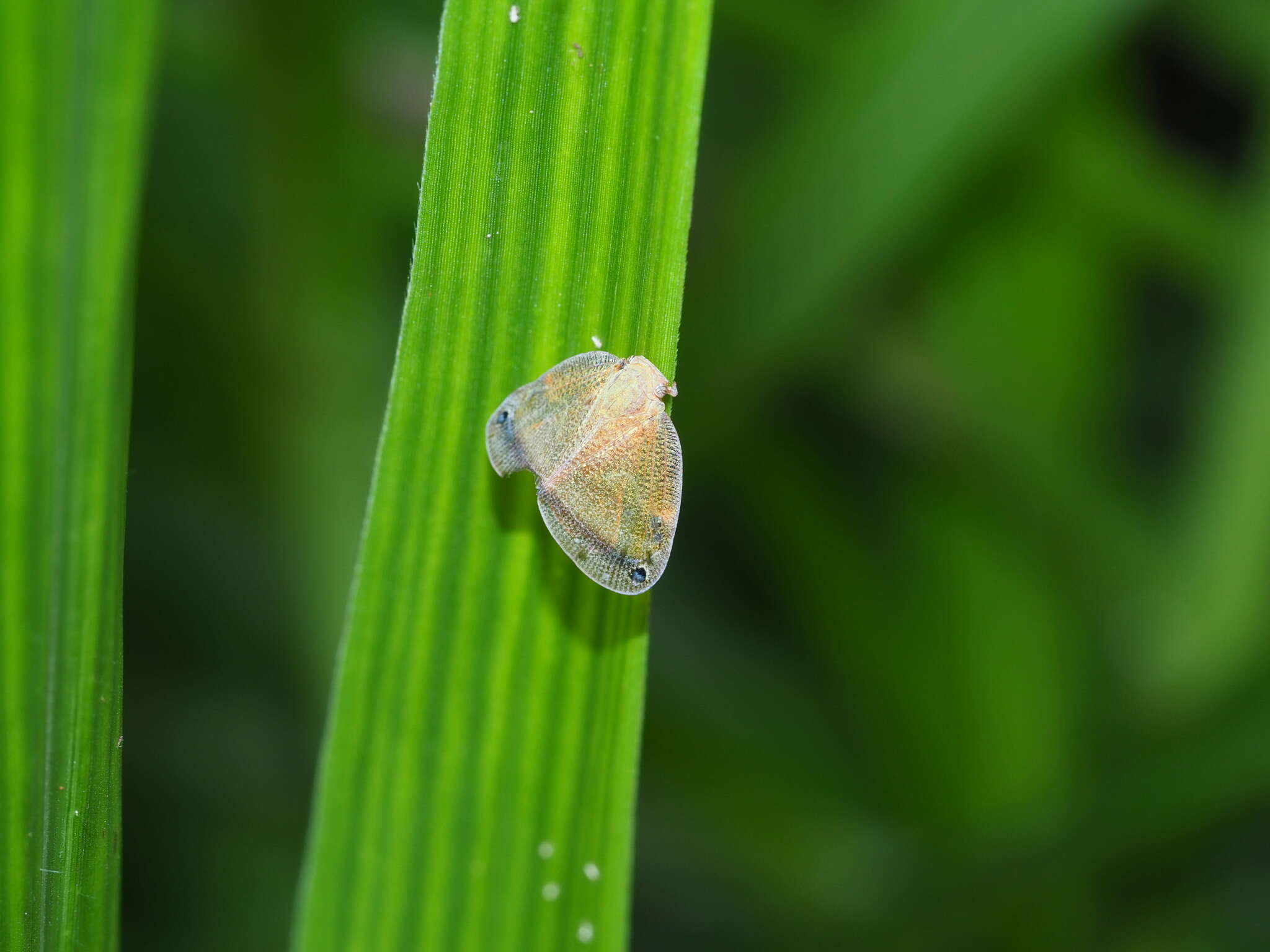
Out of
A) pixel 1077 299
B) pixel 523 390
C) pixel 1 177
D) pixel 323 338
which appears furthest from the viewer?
pixel 1077 299

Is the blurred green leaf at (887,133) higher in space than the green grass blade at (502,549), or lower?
higher

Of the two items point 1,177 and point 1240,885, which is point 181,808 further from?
point 1240,885

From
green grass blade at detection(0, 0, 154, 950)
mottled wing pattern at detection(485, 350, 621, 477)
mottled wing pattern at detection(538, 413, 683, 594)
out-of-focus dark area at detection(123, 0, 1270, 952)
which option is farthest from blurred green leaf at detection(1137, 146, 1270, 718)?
green grass blade at detection(0, 0, 154, 950)

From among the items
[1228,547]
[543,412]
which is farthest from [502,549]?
[1228,547]

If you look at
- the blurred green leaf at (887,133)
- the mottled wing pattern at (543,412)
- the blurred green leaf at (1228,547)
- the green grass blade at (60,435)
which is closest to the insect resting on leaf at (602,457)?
the mottled wing pattern at (543,412)

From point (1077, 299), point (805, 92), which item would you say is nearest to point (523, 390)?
point (805, 92)

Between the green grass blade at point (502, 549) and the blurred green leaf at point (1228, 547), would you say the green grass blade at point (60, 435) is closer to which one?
the green grass blade at point (502, 549)
